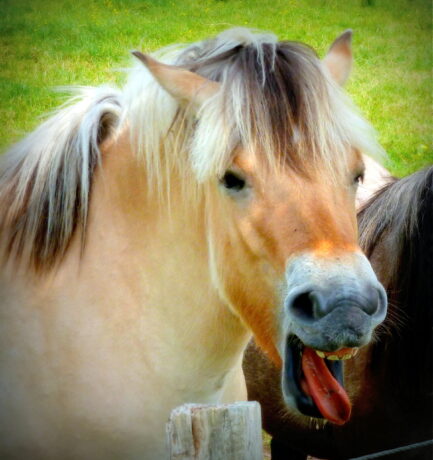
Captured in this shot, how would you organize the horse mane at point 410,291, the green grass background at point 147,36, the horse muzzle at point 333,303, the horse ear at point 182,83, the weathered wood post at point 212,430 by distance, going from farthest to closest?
the green grass background at point 147,36 < the horse mane at point 410,291 < the horse ear at point 182,83 < the horse muzzle at point 333,303 < the weathered wood post at point 212,430

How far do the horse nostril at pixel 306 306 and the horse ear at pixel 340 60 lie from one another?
97cm

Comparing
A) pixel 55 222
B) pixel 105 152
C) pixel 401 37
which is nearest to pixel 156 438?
pixel 55 222

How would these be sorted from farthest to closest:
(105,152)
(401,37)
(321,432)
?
(401,37) → (321,432) → (105,152)

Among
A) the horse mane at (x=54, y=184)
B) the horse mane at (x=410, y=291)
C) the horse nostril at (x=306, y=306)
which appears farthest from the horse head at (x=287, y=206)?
the horse mane at (x=410, y=291)

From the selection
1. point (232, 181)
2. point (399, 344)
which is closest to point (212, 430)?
point (232, 181)

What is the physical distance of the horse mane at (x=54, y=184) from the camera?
258 centimetres

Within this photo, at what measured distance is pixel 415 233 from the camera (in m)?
3.17

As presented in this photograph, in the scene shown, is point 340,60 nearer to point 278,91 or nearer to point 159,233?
point 278,91

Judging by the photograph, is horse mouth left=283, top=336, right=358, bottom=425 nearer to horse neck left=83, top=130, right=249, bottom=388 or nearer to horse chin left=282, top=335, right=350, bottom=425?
horse chin left=282, top=335, right=350, bottom=425

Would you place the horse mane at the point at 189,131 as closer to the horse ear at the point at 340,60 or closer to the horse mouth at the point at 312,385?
the horse ear at the point at 340,60

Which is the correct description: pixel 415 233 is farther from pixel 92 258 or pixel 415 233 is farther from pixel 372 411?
pixel 92 258

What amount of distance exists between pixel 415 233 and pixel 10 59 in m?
4.30

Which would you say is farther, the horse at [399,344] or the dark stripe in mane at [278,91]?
the horse at [399,344]

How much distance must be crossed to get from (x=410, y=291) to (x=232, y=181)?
1255 mm
